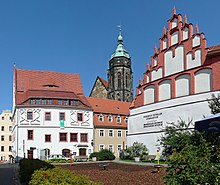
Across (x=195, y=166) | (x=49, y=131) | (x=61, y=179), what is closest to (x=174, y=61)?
(x=49, y=131)

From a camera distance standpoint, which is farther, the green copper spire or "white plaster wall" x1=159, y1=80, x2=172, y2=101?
the green copper spire

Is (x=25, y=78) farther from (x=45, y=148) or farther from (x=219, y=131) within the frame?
(x=219, y=131)

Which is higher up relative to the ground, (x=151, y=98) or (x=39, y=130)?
(x=151, y=98)

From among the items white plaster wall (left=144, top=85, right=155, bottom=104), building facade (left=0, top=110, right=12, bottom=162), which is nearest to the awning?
white plaster wall (left=144, top=85, right=155, bottom=104)

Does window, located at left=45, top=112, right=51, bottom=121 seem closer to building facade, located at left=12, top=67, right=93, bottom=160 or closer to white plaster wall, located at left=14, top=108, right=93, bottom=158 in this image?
building facade, located at left=12, top=67, right=93, bottom=160

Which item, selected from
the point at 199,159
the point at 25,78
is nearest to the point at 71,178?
the point at 199,159

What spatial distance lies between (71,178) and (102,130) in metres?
49.6

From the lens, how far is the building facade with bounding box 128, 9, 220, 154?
31.2 meters

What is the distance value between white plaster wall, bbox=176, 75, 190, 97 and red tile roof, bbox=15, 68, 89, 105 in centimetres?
2413

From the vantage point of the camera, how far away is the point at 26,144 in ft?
164

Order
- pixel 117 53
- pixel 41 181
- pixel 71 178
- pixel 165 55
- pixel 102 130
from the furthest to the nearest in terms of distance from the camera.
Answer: pixel 117 53 → pixel 102 130 → pixel 165 55 → pixel 41 181 → pixel 71 178

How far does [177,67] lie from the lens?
34.5 m

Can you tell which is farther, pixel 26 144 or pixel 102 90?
pixel 102 90

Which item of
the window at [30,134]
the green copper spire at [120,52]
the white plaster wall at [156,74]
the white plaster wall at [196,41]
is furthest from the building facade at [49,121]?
the green copper spire at [120,52]
